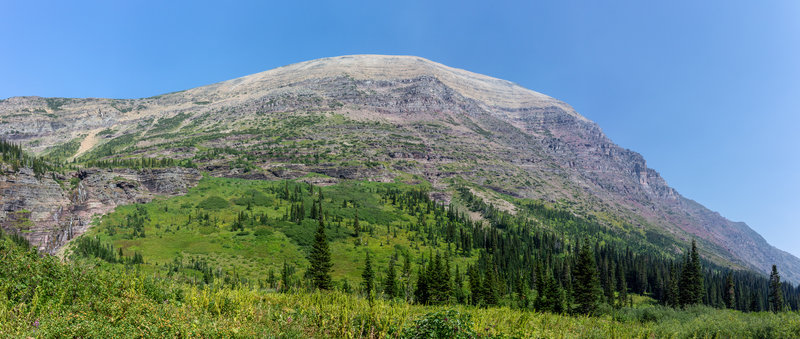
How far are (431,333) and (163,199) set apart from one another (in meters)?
Result: 155

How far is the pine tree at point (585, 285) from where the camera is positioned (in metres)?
64.9

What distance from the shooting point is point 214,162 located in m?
192

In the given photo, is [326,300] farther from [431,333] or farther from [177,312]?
[431,333]

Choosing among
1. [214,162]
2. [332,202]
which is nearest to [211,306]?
[332,202]

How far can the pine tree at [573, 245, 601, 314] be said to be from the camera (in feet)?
213

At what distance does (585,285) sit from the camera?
217 ft

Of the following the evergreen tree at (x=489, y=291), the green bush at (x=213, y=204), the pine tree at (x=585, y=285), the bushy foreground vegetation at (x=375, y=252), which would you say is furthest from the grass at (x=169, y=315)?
the green bush at (x=213, y=204)

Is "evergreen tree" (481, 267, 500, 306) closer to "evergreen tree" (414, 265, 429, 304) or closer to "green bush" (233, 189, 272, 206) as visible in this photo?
"evergreen tree" (414, 265, 429, 304)

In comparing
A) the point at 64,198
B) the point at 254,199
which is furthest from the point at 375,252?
the point at 64,198

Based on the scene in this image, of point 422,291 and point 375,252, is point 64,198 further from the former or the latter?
point 422,291

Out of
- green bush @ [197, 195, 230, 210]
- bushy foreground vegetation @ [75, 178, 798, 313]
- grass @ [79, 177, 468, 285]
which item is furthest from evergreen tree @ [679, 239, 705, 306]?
green bush @ [197, 195, 230, 210]

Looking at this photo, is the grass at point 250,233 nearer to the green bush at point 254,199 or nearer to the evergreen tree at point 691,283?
the green bush at point 254,199

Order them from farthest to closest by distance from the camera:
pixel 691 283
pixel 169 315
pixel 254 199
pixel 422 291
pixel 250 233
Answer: pixel 254 199 → pixel 250 233 → pixel 691 283 → pixel 422 291 → pixel 169 315

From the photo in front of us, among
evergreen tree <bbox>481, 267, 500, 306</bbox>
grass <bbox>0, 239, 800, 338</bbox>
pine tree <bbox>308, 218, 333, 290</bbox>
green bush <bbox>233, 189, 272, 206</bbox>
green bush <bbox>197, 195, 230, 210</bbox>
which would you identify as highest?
green bush <bbox>233, 189, 272, 206</bbox>
